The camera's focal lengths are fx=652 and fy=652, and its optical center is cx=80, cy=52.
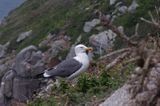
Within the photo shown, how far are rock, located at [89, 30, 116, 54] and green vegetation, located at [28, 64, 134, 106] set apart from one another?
2071 centimetres

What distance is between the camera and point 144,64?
414cm

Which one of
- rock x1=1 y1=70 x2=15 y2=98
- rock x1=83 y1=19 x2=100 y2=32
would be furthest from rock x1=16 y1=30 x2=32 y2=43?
rock x1=1 y1=70 x2=15 y2=98

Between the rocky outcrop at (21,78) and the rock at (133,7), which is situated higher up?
the rock at (133,7)

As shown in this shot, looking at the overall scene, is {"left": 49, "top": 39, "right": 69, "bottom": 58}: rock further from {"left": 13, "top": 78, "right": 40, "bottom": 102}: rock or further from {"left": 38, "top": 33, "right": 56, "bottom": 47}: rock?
{"left": 13, "top": 78, "right": 40, "bottom": 102}: rock

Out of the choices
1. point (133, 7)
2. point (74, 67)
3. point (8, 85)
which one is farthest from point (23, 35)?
point (74, 67)

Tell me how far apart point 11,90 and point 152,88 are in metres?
25.0

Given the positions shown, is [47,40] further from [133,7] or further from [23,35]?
[133,7]

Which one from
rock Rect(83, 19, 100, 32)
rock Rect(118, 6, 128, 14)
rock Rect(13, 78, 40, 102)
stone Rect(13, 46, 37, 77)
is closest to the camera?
rock Rect(13, 78, 40, 102)

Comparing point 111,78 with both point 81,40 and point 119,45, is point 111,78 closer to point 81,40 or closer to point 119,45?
point 119,45

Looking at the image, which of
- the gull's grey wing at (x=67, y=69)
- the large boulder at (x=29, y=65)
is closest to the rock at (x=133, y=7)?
the large boulder at (x=29, y=65)

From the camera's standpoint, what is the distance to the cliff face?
11023 mm

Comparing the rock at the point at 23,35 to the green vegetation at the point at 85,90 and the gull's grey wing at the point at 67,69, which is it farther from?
the green vegetation at the point at 85,90

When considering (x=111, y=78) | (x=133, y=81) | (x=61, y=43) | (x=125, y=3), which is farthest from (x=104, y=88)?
(x=61, y=43)

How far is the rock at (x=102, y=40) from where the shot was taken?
32.5 meters
